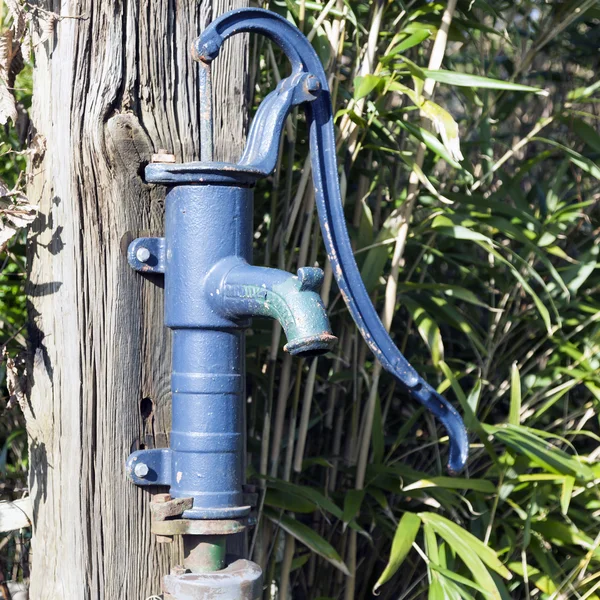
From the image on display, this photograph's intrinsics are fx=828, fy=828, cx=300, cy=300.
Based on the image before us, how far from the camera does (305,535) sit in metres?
1.48

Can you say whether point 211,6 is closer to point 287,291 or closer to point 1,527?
point 287,291

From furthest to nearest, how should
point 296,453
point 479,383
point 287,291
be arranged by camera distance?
point 479,383 → point 296,453 → point 287,291

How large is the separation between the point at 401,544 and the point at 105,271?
2.62 ft

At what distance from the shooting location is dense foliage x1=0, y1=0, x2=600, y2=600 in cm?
150

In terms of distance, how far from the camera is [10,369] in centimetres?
106

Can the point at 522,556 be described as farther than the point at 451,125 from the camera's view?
Yes

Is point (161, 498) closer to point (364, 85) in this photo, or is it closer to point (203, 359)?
point (203, 359)

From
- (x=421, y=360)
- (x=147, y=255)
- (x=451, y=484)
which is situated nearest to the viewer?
(x=147, y=255)

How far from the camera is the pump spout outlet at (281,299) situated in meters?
0.85

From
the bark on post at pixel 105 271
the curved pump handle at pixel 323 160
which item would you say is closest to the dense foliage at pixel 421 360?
the curved pump handle at pixel 323 160

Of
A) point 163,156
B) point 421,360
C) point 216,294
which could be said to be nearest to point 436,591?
point 421,360

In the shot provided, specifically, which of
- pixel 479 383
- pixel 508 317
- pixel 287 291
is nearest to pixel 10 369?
pixel 287 291

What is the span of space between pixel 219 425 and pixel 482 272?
131 centimetres

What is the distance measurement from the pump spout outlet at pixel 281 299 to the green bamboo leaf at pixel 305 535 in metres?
0.66
